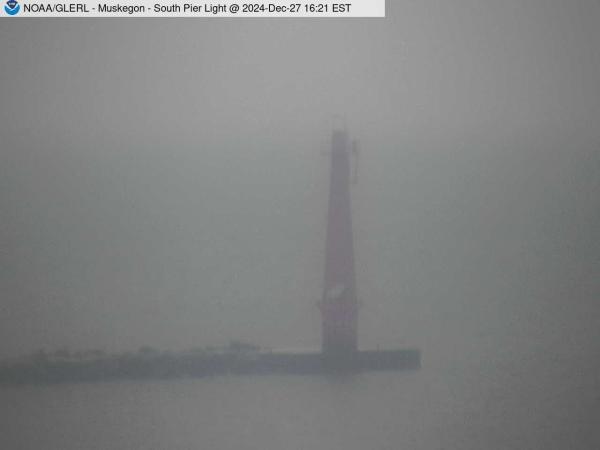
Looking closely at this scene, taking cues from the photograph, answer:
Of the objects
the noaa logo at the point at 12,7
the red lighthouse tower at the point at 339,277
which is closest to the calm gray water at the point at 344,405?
the red lighthouse tower at the point at 339,277

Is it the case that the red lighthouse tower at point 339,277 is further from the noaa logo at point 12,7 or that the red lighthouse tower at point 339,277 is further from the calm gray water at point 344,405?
the noaa logo at point 12,7

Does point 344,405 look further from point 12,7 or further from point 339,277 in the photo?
point 12,7

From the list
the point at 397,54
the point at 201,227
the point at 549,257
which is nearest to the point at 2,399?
the point at 201,227

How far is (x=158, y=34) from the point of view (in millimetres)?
1523

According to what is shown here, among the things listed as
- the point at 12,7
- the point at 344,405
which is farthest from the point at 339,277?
the point at 12,7

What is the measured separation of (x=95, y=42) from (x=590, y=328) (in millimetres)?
1339

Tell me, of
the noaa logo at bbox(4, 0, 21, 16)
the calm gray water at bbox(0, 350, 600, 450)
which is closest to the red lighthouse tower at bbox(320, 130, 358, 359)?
the calm gray water at bbox(0, 350, 600, 450)

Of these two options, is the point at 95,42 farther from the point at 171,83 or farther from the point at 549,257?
the point at 549,257

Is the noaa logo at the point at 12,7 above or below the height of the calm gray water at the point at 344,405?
above

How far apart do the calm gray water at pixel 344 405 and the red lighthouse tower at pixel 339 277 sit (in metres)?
0.10

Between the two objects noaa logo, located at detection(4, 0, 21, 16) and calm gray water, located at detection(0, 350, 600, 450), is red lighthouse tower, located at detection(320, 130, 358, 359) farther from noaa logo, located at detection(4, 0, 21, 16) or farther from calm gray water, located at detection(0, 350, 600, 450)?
noaa logo, located at detection(4, 0, 21, 16)

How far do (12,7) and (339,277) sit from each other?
983 mm

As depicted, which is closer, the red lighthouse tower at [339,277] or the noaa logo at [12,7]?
the noaa logo at [12,7]

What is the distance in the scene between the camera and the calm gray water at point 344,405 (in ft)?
5.07
